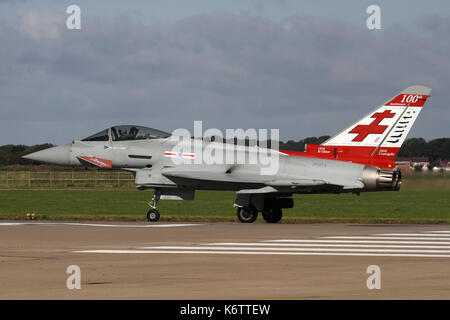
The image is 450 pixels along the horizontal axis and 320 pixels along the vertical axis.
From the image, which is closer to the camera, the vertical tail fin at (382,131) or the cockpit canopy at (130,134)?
the vertical tail fin at (382,131)

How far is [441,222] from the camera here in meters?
27.6

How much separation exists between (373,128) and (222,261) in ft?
46.1

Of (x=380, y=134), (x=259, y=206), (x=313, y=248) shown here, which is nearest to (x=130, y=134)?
(x=259, y=206)

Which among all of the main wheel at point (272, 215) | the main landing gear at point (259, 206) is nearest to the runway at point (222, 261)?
the main landing gear at point (259, 206)

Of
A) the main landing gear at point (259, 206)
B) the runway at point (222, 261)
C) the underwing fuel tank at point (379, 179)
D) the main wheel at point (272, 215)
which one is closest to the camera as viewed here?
the runway at point (222, 261)

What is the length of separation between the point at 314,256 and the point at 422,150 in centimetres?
4225

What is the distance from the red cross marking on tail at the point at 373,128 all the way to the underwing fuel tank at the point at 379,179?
64.7 inches

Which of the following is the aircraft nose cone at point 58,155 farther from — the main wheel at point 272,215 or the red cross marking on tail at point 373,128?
the red cross marking on tail at point 373,128

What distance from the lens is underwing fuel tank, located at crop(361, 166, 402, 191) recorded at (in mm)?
26391

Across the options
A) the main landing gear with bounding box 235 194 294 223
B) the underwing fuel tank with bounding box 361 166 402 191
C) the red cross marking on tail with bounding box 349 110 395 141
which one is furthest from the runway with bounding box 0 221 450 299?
the red cross marking on tail with bounding box 349 110 395 141

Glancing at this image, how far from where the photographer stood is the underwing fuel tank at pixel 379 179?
2639 cm

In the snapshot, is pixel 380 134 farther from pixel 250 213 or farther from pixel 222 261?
pixel 222 261

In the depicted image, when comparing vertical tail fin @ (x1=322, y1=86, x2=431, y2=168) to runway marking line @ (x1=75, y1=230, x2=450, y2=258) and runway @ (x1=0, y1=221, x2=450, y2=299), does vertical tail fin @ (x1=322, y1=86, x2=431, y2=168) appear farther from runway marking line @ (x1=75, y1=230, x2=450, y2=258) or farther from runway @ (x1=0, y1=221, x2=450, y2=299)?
runway marking line @ (x1=75, y1=230, x2=450, y2=258)
